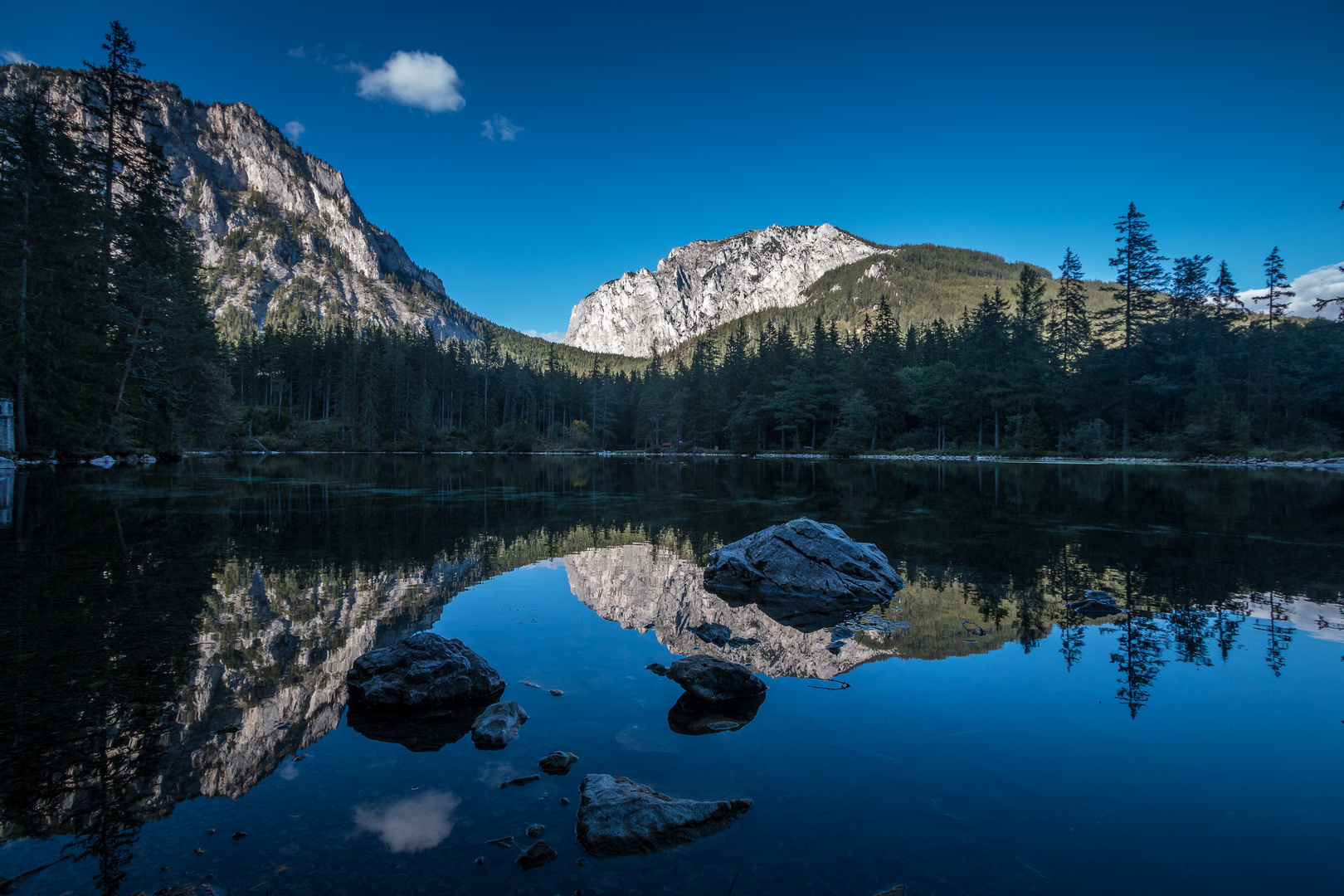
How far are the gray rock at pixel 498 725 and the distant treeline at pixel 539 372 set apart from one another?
1566 inches

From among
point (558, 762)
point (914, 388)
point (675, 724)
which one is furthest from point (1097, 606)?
point (914, 388)

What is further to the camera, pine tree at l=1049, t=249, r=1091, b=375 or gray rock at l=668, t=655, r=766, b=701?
pine tree at l=1049, t=249, r=1091, b=375

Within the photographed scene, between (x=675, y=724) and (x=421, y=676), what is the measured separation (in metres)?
2.56

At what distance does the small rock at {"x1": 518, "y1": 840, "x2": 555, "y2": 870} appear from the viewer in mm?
3299

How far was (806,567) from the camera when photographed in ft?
34.4

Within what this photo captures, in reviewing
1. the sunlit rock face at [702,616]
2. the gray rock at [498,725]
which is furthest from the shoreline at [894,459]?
the gray rock at [498,725]

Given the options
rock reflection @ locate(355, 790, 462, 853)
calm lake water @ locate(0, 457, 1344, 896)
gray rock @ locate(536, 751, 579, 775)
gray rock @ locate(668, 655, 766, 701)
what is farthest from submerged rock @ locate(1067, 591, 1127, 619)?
rock reflection @ locate(355, 790, 462, 853)

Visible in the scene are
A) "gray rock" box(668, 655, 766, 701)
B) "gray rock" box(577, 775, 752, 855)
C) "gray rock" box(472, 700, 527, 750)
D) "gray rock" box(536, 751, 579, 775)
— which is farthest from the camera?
"gray rock" box(668, 655, 766, 701)

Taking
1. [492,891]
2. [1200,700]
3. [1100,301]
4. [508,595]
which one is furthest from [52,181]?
[1100,301]

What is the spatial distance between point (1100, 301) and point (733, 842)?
19410 cm

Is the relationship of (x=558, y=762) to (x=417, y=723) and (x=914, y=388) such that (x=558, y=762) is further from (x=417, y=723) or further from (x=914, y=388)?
(x=914, y=388)

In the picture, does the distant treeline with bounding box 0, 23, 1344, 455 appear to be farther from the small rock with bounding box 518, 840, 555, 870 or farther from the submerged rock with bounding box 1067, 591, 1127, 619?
the submerged rock with bounding box 1067, 591, 1127, 619

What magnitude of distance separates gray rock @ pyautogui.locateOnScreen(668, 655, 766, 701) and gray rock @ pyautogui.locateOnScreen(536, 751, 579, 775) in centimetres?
159

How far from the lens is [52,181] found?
102 feet
